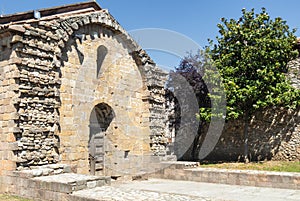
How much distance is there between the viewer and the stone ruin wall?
24.8 ft

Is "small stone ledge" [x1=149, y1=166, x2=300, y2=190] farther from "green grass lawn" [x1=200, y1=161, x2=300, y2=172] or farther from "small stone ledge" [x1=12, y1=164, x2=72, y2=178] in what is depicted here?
"green grass lawn" [x1=200, y1=161, x2=300, y2=172]

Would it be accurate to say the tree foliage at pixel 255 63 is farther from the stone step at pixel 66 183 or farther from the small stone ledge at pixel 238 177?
the stone step at pixel 66 183

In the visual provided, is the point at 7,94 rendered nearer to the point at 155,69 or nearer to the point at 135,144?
the point at 135,144

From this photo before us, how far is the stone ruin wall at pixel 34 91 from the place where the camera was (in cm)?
757

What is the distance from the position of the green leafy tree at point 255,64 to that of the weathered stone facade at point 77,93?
4.61m

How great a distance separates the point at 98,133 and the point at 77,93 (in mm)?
1971

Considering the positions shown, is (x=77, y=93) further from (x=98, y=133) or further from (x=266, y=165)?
(x=266, y=165)

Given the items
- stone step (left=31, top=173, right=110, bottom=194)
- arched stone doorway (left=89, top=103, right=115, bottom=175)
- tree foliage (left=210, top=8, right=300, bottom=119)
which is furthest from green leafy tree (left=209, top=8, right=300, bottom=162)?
stone step (left=31, top=173, right=110, bottom=194)

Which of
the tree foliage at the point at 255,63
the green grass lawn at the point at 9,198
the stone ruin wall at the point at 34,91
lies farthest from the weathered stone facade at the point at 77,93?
the tree foliage at the point at 255,63

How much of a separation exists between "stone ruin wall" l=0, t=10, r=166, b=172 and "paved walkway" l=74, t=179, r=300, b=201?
2164 mm

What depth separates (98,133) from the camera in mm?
10883

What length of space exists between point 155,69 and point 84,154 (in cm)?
477

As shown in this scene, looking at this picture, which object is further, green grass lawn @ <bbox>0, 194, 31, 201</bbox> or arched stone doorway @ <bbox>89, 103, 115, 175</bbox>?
arched stone doorway @ <bbox>89, 103, 115, 175</bbox>

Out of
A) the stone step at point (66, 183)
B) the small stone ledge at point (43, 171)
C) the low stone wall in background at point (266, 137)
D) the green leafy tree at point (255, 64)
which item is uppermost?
the green leafy tree at point (255, 64)
